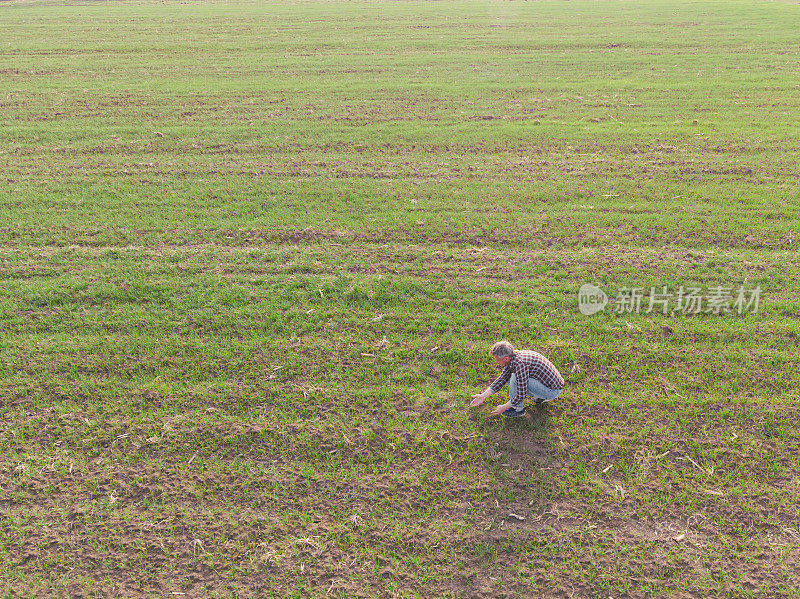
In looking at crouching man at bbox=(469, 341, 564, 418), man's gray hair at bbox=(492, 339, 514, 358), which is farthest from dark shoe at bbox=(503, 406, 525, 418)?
man's gray hair at bbox=(492, 339, 514, 358)

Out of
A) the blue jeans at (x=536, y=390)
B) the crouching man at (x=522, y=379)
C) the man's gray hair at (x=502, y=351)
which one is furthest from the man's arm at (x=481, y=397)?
the man's gray hair at (x=502, y=351)

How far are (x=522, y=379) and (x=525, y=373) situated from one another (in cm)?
9

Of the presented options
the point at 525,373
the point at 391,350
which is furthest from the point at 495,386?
the point at 391,350

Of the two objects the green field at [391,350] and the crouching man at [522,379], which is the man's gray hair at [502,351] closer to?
the crouching man at [522,379]

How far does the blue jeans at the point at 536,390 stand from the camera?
6.70m

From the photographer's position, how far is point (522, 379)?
6539 mm

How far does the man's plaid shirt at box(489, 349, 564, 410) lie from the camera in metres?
6.54

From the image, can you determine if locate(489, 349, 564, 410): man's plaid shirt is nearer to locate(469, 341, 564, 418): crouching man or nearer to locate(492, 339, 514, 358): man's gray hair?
locate(469, 341, 564, 418): crouching man

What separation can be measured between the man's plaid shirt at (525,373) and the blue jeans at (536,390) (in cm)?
5

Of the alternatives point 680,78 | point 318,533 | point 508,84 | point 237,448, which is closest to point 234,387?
point 237,448

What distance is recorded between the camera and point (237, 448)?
6.66 meters

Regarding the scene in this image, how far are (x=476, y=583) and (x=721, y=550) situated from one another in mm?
2793

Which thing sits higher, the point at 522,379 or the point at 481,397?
the point at 522,379

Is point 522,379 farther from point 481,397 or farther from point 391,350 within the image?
point 391,350
